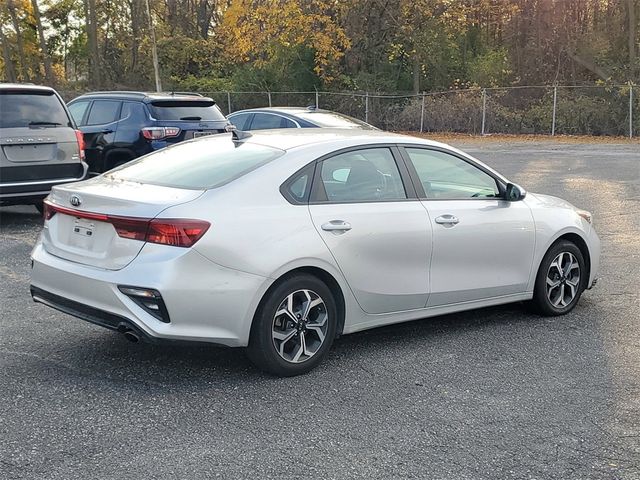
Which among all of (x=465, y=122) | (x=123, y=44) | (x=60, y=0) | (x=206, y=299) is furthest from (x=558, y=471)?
(x=60, y=0)

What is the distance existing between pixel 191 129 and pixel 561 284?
6.69 m

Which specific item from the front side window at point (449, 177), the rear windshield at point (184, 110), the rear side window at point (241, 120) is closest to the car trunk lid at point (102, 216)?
the front side window at point (449, 177)

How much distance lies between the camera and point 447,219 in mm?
5191

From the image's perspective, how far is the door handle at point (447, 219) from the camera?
5.15 metres

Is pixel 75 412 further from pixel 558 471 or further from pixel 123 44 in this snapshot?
pixel 123 44

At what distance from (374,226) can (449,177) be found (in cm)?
100

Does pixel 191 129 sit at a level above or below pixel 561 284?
above

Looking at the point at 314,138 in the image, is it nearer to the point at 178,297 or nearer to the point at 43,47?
the point at 178,297

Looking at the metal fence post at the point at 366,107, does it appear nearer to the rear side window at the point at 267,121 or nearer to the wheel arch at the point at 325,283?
the rear side window at the point at 267,121

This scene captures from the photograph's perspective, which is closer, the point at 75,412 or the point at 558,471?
the point at 558,471

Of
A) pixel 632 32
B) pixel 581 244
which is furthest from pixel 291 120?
pixel 632 32

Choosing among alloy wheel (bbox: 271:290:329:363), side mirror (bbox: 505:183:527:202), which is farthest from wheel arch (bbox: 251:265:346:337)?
side mirror (bbox: 505:183:527:202)

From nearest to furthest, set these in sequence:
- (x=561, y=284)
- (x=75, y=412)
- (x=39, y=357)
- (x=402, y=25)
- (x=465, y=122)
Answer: (x=75, y=412)
(x=39, y=357)
(x=561, y=284)
(x=465, y=122)
(x=402, y=25)

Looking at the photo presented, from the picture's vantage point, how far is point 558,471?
3420 millimetres
